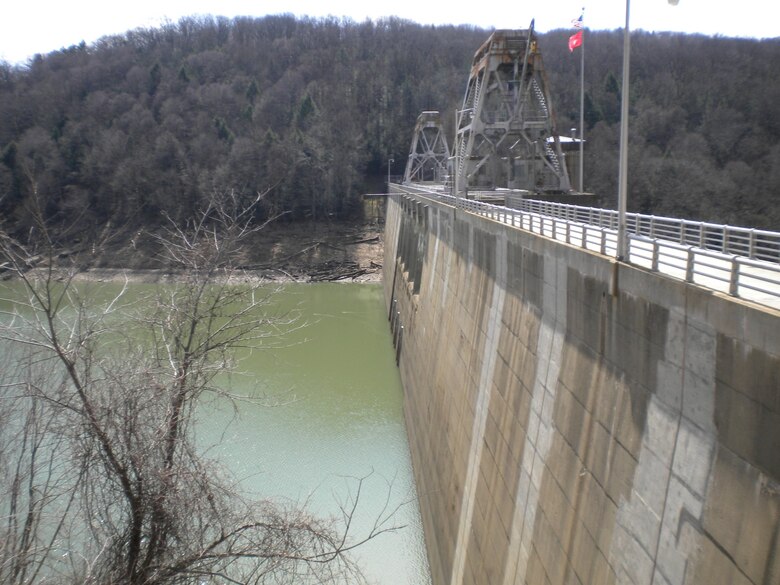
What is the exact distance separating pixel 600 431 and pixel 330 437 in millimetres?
14447

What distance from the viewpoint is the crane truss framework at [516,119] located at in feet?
76.6

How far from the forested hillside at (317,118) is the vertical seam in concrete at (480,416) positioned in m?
43.1

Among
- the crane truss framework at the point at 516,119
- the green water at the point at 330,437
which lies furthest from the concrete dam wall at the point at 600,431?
the crane truss framework at the point at 516,119

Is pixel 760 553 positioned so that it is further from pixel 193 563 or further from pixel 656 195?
pixel 656 195

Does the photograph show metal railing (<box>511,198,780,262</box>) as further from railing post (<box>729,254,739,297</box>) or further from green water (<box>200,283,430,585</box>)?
green water (<box>200,283,430,585</box>)

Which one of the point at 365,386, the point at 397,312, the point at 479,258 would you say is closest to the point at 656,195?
the point at 397,312

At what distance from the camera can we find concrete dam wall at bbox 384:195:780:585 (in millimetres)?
4891

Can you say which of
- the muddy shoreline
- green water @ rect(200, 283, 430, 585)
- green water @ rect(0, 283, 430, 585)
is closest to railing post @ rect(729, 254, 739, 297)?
green water @ rect(0, 283, 430, 585)

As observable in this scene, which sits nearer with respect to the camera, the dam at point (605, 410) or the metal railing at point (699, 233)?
the dam at point (605, 410)

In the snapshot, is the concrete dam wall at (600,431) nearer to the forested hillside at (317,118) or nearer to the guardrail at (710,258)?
the guardrail at (710,258)

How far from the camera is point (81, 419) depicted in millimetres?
8008

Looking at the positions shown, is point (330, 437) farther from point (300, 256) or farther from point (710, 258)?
point (300, 256)

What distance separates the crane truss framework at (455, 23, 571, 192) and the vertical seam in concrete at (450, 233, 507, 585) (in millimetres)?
11078

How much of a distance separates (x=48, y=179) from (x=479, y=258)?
221 ft
